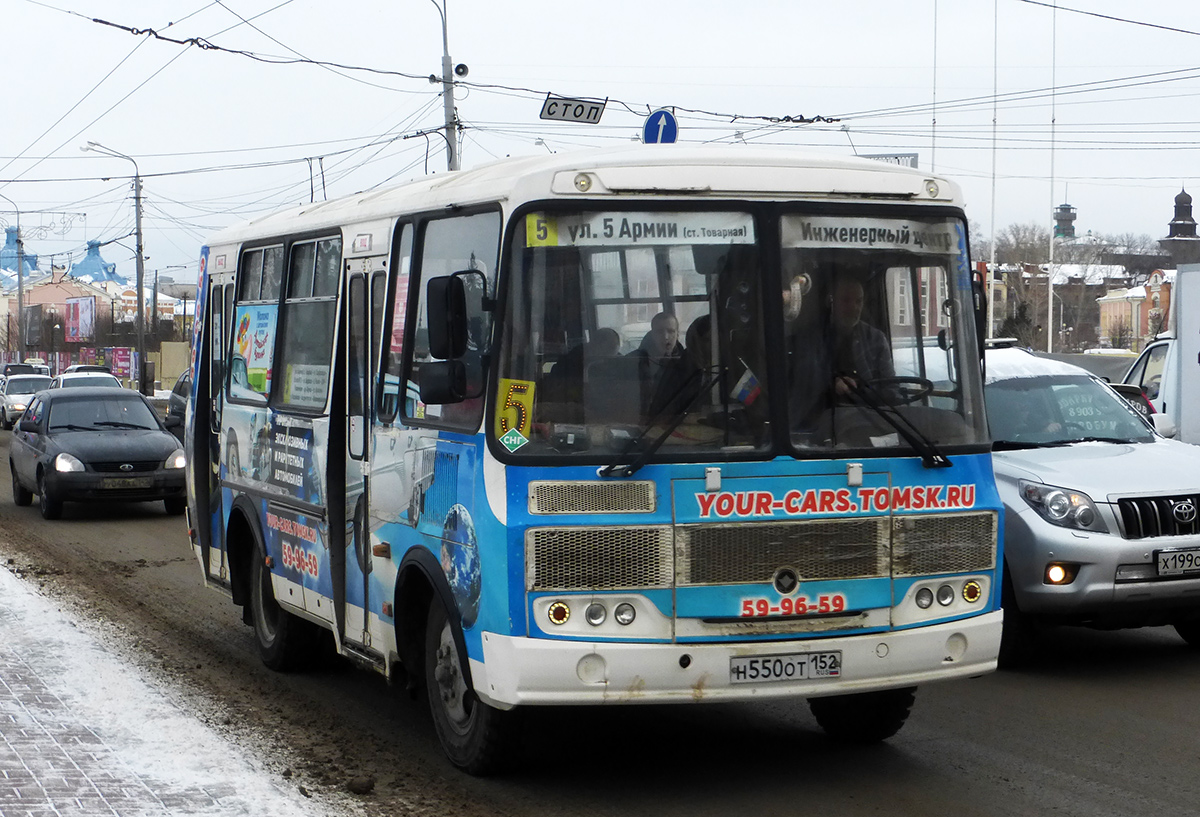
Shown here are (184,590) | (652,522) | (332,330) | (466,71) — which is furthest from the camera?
(466,71)

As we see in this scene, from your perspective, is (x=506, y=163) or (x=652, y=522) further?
(x=506, y=163)

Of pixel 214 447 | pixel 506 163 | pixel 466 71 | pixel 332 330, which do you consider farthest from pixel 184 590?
pixel 466 71

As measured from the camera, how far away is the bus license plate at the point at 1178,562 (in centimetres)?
829

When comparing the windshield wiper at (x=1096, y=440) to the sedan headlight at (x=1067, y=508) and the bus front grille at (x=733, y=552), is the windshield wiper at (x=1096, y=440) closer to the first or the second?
the sedan headlight at (x=1067, y=508)

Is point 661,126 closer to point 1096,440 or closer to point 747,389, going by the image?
point 1096,440

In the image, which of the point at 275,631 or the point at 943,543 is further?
the point at 275,631

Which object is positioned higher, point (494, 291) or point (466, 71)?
point (466, 71)

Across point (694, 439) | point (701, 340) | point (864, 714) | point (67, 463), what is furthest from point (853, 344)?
point (67, 463)

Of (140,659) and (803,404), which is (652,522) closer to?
(803,404)

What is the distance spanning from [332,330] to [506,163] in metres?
1.74

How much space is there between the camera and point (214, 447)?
972 centimetres

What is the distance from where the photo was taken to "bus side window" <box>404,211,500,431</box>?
19.4ft

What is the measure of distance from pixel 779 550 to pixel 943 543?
75cm

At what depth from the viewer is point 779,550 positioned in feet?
19.0
